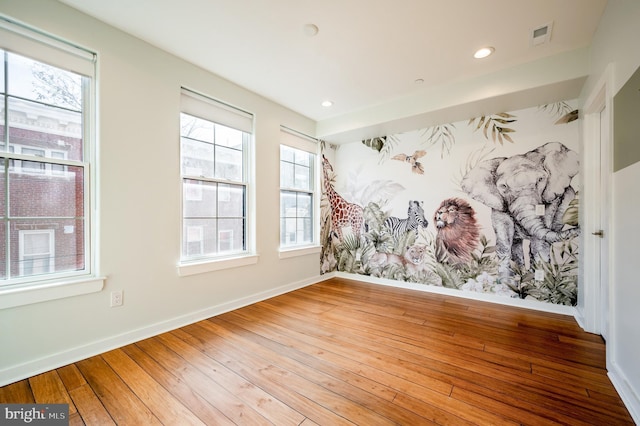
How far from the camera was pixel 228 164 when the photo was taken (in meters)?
3.11

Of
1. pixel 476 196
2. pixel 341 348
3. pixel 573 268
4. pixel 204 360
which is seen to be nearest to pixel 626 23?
pixel 476 196

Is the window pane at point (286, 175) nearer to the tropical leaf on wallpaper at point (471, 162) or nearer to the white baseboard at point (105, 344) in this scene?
the white baseboard at point (105, 344)

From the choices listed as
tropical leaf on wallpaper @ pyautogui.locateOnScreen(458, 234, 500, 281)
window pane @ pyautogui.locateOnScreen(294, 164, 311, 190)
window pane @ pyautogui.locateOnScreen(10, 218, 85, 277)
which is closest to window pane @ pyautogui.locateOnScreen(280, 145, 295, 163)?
window pane @ pyautogui.locateOnScreen(294, 164, 311, 190)

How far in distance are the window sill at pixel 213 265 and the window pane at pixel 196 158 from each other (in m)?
0.96

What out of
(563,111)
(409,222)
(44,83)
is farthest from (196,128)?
(563,111)

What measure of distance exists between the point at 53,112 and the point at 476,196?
173 inches

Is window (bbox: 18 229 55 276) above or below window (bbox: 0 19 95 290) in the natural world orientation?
below

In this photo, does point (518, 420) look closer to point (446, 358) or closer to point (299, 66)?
point (446, 358)

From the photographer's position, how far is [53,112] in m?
1.94

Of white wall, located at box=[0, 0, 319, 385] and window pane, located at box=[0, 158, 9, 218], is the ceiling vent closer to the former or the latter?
white wall, located at box=[0, 0, 319, 385]

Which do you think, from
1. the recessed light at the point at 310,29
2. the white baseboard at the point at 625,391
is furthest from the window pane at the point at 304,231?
the white baseboard at the point at 625,391

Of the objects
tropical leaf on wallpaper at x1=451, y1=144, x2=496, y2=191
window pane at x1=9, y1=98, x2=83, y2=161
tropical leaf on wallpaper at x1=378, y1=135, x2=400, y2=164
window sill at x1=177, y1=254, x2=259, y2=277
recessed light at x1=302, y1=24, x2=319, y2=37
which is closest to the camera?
window pane at x1=9, y1=98, x2=83, y2=161

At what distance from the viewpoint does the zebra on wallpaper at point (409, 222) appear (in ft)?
12.6

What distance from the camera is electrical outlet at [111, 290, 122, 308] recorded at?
6.98ft
